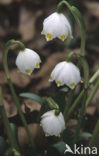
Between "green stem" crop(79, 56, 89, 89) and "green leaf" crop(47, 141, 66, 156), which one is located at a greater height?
"green stem" crop(79, 56, 89, 89)

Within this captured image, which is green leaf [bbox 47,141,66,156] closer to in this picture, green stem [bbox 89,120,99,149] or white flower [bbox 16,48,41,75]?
green stem [bbox 89,120,99,149]

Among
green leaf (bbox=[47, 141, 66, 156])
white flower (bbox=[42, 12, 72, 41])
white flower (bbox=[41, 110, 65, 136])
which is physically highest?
white flower (bbox=[42, 12, 72, 41])

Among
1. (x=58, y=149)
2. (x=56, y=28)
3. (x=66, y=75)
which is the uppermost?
(x=56, y=28)

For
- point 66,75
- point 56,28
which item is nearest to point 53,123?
point 66,75

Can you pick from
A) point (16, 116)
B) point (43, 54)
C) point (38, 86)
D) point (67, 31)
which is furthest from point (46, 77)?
point (67, 31)

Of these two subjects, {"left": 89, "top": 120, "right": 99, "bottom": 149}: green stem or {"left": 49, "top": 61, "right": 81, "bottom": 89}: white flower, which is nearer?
{"left": 49, "top": 61, "right": 81, "bottom": 89}: white flower

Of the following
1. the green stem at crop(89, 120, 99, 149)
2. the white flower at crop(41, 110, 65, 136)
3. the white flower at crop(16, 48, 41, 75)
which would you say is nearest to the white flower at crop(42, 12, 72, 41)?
the white flower at crop(16, 48, 41, 75)

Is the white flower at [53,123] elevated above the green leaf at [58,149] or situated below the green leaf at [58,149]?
above

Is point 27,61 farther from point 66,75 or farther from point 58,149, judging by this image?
point 58,149

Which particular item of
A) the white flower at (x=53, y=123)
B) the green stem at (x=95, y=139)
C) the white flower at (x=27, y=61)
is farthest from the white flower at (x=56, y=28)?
the green stem at (x=95, y=139)

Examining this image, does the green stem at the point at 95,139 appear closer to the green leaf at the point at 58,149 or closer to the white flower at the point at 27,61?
the green leaf at the point at 58,149

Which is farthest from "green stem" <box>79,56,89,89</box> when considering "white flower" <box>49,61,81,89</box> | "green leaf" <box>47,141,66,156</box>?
"green leaf" <box>47,141,66,156</box>

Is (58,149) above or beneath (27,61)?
beneath
